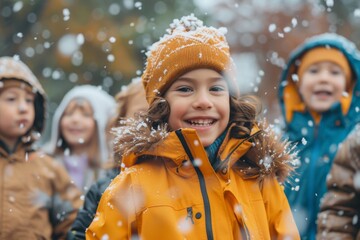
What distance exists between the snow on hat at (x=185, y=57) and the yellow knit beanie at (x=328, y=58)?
262 centimetres

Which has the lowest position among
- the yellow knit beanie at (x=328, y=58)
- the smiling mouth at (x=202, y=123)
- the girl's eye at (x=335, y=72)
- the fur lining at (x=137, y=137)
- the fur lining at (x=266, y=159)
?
the fur lining at (x=266, y=159)

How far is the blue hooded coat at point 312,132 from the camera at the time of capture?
6.43 metres

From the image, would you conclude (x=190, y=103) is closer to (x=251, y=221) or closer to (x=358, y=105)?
(x=251, y=221)

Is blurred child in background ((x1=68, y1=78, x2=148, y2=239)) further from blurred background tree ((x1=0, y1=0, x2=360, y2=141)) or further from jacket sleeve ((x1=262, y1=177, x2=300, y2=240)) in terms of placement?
blurred background tree ((x1=0, y1=0, x2=360, y2=141))

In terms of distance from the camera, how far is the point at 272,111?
1945 cm

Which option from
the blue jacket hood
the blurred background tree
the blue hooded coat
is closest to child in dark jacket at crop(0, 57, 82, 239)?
the blue hooded coat

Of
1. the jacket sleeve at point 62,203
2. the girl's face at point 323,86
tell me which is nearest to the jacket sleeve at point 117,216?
the jacket sleeve at point 62,203

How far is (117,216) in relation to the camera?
13.6ft

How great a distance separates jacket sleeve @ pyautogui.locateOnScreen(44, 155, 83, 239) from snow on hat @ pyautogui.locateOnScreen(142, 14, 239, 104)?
216cm

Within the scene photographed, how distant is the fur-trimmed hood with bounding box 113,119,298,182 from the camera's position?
13.8 ft

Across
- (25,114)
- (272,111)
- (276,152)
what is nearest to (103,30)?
(272,111)

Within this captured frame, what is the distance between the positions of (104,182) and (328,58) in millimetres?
2472

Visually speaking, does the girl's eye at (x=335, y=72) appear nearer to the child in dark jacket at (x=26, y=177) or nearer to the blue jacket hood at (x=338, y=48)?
the blue jacket hood at (x=338, y=48)

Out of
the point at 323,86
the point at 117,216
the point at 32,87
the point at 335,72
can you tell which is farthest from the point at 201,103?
the point at 335,72
